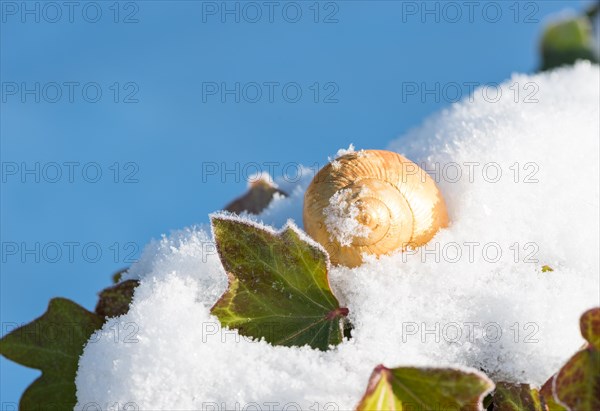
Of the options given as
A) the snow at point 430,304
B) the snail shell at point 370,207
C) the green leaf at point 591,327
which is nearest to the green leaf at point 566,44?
the snow at point 430,304

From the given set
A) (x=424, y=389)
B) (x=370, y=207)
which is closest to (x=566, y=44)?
(x=370, y=207)

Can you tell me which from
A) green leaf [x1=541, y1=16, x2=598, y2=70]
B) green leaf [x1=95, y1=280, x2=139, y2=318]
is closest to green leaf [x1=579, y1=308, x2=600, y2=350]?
green leaf [x1=95, y1=280, x2=139, y2=318]

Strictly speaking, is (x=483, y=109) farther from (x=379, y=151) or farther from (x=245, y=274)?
(x=245, y=274)

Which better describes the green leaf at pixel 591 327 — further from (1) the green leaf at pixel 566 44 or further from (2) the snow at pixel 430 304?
(1) the green leaf at pixel 566 44

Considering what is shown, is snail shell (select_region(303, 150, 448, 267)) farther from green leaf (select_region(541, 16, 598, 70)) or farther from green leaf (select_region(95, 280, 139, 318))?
green leaf (select_region(541, 16, 598, 70))

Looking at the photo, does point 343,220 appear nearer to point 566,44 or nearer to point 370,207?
point 370,207

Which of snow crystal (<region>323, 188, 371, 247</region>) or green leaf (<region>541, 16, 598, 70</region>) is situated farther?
green leaf (<region>541, 16, 598, 70</region>)
